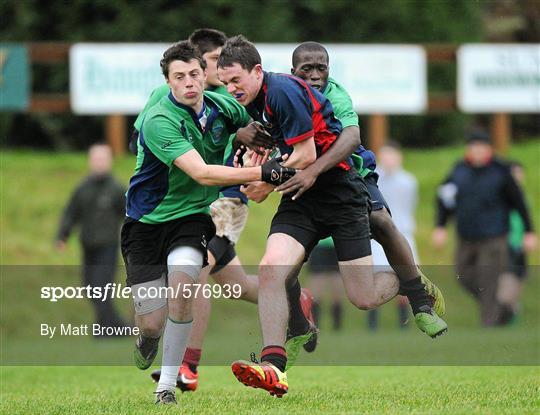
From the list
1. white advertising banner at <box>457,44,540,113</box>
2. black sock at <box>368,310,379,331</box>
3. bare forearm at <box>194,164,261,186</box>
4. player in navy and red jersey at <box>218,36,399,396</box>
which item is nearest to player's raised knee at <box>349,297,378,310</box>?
player in navy and red jersey at <box>218,36,399,396</box>

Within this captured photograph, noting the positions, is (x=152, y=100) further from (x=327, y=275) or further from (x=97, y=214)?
(x=327, y=275)

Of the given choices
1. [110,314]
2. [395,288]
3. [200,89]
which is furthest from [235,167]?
[110,314]

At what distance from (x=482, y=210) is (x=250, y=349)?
714 cm

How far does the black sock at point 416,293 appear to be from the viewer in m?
8.55

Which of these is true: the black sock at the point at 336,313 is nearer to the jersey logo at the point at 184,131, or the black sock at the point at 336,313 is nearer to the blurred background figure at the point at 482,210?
the blurred background figure at the point at 482,210

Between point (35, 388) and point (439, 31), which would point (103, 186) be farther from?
point (439, 31)

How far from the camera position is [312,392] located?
8.47 metres

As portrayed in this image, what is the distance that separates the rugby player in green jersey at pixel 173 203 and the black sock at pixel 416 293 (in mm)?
1329

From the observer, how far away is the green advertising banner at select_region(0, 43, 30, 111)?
1939 cm

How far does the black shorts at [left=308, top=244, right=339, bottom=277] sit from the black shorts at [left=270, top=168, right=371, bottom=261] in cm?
753

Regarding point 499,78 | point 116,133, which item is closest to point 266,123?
point 116,133

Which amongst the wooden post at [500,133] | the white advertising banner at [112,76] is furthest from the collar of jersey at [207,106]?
the wooden post at [500,133]

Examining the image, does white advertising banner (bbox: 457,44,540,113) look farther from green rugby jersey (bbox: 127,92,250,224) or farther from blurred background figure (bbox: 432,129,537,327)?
green rugby jersey (bbox: 127,92,250,224)

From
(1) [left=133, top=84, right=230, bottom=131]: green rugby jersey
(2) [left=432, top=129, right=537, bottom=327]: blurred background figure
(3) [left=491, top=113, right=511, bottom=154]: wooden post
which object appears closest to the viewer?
(1) [left=133, top=84, right=230, bottom=131]: green rugby jersey
